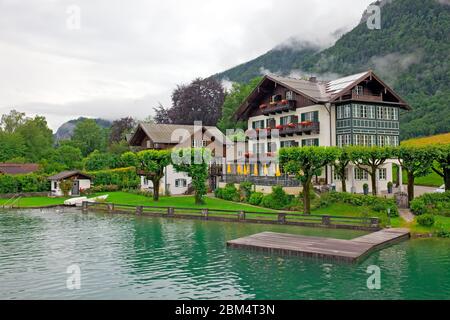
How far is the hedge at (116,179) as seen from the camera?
228ft

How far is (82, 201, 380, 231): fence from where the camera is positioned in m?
35.3

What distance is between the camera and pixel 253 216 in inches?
1619

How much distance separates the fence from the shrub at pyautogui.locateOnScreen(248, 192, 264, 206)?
6871 millimetres

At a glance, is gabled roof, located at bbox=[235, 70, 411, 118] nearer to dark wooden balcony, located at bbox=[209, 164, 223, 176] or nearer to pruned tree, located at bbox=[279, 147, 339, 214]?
dark wooden balcony, located at bbox=[209, 164, 223, 176]

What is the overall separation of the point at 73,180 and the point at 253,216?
113 feet

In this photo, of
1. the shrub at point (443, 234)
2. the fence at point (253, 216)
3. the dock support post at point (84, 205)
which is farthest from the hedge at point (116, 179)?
the shrub at point (443, 234)

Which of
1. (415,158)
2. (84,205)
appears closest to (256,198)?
(415,158)

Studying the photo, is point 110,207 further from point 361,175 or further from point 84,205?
point 361,175

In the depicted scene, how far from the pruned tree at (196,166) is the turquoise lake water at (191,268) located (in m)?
15.3

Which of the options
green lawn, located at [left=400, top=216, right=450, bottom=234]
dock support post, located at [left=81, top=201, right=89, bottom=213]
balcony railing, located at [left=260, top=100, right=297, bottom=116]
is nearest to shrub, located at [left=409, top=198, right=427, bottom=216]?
green lawn, located at [left=400, top=216, right=450, bottom=234]

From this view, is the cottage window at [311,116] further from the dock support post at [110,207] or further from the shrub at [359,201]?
the dock support post at [110,207]
